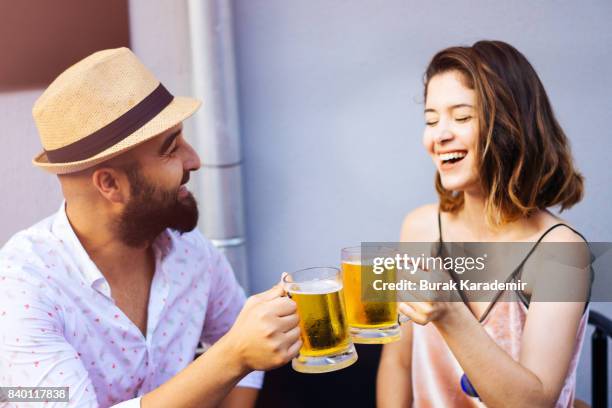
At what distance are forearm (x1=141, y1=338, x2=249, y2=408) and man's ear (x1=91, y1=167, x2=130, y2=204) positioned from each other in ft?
1.73

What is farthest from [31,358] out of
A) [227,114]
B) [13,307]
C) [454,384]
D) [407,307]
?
[227,114]

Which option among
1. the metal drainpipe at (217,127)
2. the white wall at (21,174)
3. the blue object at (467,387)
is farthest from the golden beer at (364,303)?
the white wall at (21,174)

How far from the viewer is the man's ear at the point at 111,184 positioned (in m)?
1.52

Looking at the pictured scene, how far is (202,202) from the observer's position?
2.37 meters

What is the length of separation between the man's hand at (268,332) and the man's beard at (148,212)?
50cm

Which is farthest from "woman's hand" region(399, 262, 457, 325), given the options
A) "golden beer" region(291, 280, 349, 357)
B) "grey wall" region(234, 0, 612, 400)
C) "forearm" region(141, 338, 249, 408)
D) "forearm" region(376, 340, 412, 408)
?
"grey wall" region(234, 0, 612, 400)

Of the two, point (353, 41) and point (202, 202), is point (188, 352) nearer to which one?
point (202, 202)

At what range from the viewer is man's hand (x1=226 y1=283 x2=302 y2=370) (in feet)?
3.83

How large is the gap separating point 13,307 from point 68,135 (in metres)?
0.43

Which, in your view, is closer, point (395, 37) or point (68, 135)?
point (68, 135)

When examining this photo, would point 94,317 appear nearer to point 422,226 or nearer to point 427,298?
point 427,298

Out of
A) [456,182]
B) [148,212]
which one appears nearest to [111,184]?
[148,212]

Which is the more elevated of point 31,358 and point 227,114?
point 227,114

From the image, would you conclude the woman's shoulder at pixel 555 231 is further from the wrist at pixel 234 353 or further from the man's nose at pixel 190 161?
the man's nose at pixel 190 161
